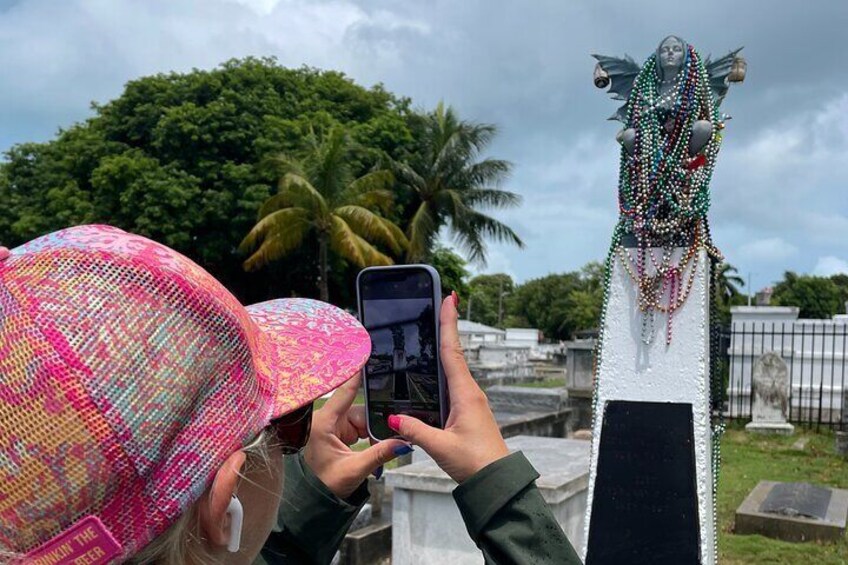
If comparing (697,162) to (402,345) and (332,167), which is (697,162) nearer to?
(402,345)

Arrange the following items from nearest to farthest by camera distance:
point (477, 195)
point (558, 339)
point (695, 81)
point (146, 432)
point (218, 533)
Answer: point (146, 432) → point (218, 533) → point (695, 81) → point (477, 195) → point (558, 339)

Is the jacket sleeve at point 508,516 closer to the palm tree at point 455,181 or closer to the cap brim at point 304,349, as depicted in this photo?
the cap brim at point 304,349

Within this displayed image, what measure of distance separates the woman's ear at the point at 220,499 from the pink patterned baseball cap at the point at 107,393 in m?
0.01

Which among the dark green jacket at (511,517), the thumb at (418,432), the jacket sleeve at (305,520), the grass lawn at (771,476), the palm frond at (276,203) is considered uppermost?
the palm frond at (276,203)

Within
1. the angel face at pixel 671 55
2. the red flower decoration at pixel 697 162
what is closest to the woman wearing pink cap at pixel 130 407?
the red flower decoration at pixel 697 162

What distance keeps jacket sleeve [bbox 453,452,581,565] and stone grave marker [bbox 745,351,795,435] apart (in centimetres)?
1160

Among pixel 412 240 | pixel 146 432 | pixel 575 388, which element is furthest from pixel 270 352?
pixel 412 240

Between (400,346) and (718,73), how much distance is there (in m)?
3.22

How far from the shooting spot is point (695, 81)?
399cm

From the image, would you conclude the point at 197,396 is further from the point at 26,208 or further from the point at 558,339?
the point at 558,339

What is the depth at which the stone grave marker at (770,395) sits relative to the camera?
38.1ft

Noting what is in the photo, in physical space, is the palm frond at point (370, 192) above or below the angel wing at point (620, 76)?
above

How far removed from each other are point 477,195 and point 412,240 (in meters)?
3.09

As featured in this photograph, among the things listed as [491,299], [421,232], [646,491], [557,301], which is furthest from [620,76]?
[491,299]
